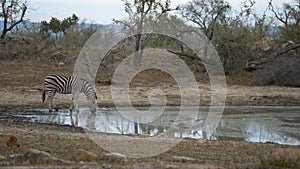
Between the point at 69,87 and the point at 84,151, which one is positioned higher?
the point at 69,87

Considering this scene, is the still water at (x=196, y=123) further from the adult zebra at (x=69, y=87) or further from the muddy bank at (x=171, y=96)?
the muddy bank at (x=171, y=96)

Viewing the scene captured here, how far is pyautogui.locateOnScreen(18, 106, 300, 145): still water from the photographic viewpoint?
13625mm

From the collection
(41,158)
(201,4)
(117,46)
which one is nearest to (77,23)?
(117,46)

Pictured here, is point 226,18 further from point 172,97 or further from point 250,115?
point 250,115

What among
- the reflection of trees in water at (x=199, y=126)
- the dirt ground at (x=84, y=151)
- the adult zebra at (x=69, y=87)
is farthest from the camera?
the adult zebra at (x=69, y=87)

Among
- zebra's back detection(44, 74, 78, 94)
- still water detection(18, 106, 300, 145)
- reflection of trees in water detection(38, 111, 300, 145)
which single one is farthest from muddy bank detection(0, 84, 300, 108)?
reflection of trees in water detection(38, 111, 300, 145)

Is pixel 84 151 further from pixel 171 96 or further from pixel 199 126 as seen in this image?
pixel 171 96

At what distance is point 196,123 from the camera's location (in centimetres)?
1577

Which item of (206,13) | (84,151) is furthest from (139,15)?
(84,151)

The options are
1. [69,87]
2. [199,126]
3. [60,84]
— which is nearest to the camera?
[199,126]

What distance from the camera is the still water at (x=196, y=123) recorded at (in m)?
13.6

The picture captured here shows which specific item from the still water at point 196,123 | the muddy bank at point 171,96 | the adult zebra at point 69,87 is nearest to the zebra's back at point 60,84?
the adult zebra at point 69,87

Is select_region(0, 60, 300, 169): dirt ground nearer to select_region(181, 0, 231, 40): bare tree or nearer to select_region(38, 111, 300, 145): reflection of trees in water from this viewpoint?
select_region(38, 111, 300, 145): reflection of trees in water

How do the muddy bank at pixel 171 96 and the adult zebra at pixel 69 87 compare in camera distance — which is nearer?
the adult zebra at pixel 69 87
